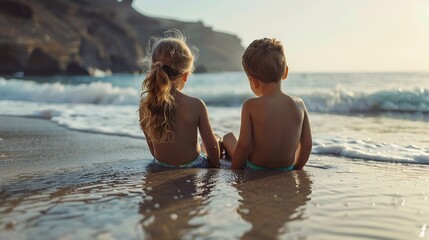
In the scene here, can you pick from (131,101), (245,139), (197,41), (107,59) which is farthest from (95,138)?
(197,41)

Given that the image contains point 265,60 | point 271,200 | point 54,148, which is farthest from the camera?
point 54,148

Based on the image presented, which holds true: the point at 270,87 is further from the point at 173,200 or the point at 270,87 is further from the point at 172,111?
the point at 173,200

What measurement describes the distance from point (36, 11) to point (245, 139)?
4863 centimetres

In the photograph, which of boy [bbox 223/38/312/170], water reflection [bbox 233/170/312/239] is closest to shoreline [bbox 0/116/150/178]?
boy [bbox 223/38/312/170]

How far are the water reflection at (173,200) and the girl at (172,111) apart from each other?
0.24 meters

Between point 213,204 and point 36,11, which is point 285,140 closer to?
point 213,204

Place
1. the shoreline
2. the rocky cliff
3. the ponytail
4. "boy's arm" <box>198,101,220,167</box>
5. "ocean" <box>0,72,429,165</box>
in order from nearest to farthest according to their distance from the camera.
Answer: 1. the ponytail
2. "boy's arm" <box>198,101,220,167</box>
3. the shoreline
4. "ocean" <box>0,72,429,165</box>
5. the rocky cliff

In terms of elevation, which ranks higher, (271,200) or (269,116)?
(269,116)

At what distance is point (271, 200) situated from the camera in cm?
214

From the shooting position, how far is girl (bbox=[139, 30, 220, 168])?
296 cm

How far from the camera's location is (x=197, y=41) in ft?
437

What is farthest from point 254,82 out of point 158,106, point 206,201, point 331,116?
point 331,116

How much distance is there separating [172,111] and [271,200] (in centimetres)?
117

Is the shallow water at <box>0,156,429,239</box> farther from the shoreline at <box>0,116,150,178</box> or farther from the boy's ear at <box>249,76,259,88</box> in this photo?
the boy's ear at <box>249,76,259,88</box>
